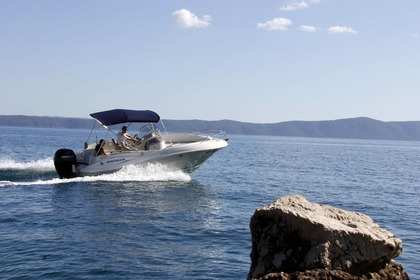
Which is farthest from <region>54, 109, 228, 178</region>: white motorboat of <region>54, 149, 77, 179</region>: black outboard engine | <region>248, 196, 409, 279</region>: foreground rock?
<region>248, 196, 409, 279</region>: foreground rock

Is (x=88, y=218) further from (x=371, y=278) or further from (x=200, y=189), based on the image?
(x=371, y=278)

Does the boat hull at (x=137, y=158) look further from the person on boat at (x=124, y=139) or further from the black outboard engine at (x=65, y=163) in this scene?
the person on boat at (x=124, y=139)

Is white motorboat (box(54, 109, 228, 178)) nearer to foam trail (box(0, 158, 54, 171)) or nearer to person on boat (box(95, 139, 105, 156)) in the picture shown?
person on boat (box(95, 139, 105, 156))

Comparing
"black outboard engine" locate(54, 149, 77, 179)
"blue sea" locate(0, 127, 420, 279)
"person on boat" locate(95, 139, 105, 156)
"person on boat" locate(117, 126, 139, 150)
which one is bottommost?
"blue sea" locate(0, 127, 420, 279)

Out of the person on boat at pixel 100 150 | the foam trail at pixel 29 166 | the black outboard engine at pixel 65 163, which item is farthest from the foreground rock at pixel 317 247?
the foam trail at pixel 29 166

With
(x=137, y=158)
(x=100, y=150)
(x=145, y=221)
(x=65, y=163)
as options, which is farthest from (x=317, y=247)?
(x=65, y=163)

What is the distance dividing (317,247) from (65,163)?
62.1ft

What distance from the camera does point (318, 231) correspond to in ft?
20.0

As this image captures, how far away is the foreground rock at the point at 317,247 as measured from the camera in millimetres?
6016

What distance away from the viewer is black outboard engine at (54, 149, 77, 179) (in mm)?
23000

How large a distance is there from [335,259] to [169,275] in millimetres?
4326

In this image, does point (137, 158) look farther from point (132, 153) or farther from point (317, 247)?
point (317, 247)

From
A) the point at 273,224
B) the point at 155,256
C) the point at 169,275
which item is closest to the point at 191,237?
the point at 155,256

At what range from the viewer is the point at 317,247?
240 inches
